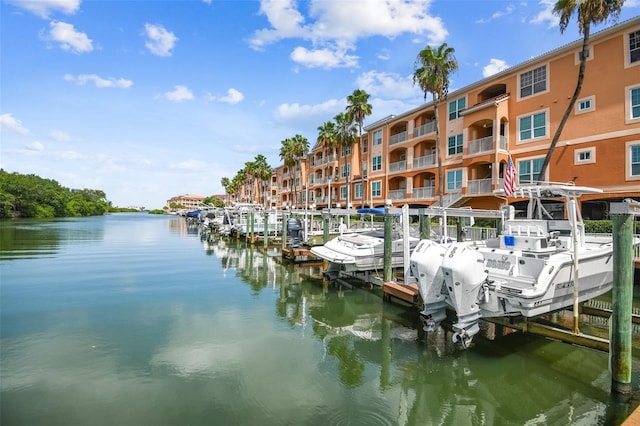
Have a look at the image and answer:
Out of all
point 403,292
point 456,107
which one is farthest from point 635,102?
point 403,292

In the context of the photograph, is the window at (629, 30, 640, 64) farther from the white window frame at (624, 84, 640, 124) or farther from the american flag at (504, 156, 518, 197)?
the american flag at (504, 156, 518, 197)

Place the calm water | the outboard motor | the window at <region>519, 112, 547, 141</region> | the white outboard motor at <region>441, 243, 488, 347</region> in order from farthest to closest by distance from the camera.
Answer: the window at <region>519, 112, 547, 141</region> → the outboard motor → the white outboard motor at <region>441, 243, 488, 347</region> → the calm water

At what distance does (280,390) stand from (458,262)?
4605mm

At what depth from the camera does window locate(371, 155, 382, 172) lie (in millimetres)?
38344

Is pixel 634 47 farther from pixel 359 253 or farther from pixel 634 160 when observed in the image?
pixel 359 253

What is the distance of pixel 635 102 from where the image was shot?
1911 centimetres

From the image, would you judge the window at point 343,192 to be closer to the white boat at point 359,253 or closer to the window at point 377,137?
the window at point 377,137

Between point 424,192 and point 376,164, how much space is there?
8431 millimetres

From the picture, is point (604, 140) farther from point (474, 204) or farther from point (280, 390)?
point (280, 390)

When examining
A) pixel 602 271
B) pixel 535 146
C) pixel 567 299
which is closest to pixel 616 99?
pixel 535 146

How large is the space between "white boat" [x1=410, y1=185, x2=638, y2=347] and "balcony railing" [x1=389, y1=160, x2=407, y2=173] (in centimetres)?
2449

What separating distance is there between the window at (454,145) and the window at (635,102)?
11.2m

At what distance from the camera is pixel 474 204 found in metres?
27.3

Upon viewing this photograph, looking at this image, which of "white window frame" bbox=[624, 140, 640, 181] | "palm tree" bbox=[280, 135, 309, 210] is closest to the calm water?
"white window frame" bbox=[624, 140, 640, 181]
